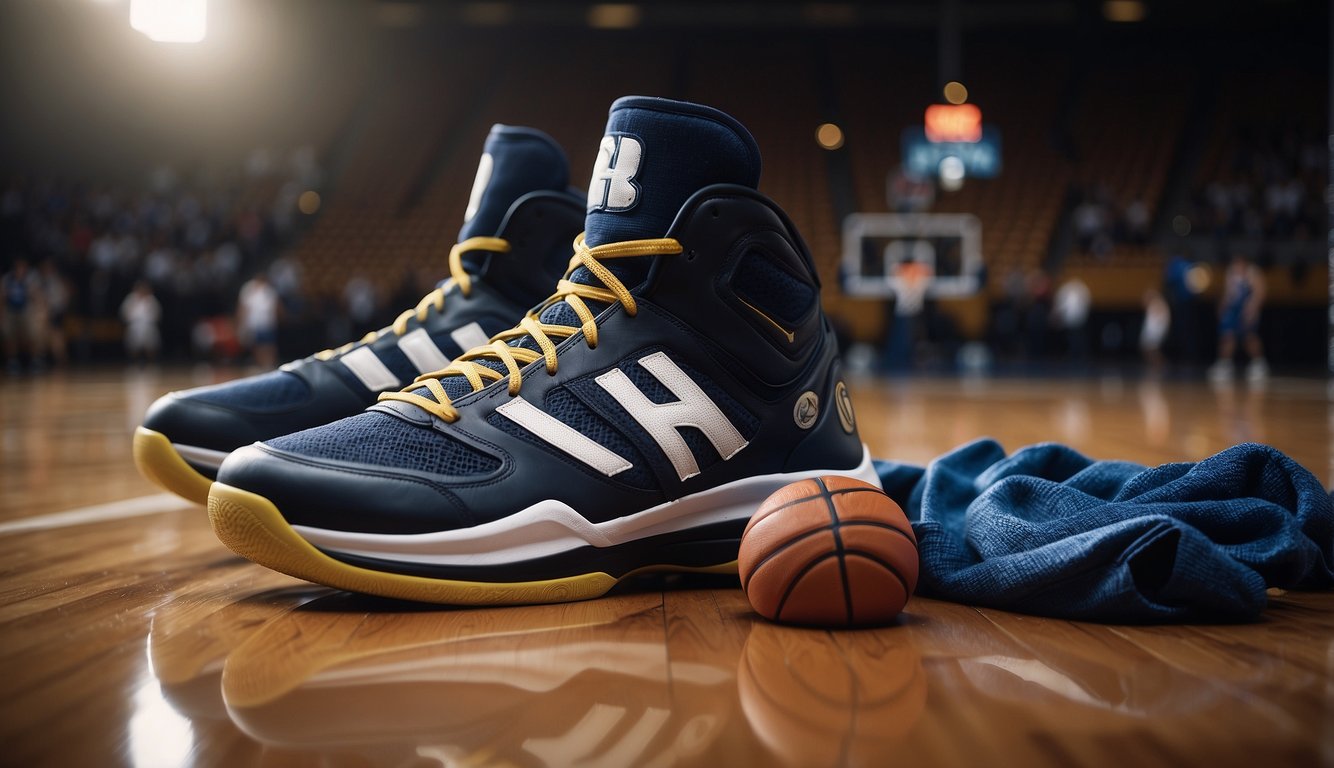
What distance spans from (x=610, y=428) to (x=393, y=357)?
0.56 metres

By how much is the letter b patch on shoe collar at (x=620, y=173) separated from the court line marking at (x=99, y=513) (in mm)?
1081

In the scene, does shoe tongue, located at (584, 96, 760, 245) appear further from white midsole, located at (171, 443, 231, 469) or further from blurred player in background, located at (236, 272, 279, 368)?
blurred player in background, located at (236, 272, 279, 368)

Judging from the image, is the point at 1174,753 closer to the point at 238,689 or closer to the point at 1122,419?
the point at 238,689

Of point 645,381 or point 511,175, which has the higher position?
point 511,175

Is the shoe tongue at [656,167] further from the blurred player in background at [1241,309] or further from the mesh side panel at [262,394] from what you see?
the blurred player in background at [1241,309]

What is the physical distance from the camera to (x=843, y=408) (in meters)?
1.20

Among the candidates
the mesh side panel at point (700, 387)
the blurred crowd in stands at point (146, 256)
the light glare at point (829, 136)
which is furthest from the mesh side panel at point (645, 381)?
the light glare at point (829, 136)

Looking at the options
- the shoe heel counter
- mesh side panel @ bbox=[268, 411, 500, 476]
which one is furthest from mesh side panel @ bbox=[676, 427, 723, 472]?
mesh side panel @ bbox=[268, 411, 500, 476]

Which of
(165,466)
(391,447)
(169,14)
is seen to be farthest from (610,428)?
(169,14)

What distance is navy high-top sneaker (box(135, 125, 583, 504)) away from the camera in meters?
1.35

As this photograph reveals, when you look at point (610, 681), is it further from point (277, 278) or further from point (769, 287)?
point (277, 278)

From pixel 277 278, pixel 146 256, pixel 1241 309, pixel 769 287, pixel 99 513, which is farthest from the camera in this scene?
pixel 146 256

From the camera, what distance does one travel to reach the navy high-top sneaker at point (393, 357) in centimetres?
135

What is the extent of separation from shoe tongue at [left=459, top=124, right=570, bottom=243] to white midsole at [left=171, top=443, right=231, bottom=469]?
51cm
